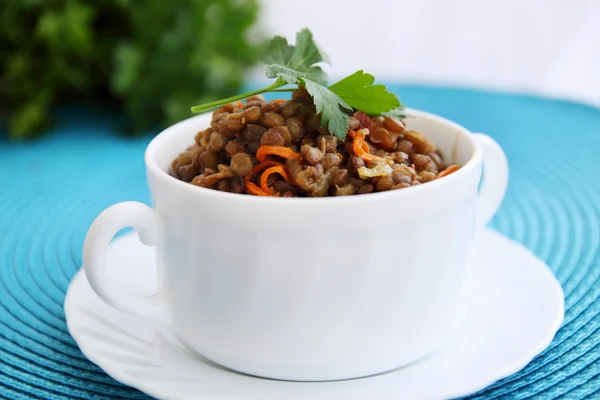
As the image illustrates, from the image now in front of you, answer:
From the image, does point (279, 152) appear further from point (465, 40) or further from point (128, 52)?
point (465, 40)

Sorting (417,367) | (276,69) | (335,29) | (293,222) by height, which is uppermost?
(276,69)

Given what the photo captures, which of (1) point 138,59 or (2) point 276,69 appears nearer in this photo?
(2) point 276,69

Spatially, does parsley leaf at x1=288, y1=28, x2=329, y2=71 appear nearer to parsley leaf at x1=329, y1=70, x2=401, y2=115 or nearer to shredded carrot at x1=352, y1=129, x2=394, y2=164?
parsley leaf at x1=329, y1=70, x2=401, y2=115

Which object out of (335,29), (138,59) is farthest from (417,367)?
(335,29)

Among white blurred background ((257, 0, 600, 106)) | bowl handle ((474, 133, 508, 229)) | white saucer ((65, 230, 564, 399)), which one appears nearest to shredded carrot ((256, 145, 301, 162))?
white saucer ((65, 230, 564, 399))

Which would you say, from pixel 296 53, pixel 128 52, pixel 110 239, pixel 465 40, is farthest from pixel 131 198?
pixel 465 40

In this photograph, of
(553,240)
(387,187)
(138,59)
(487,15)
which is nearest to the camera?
(387,187)

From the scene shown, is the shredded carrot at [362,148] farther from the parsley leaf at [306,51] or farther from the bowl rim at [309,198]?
the parsley leaf at [306,51]

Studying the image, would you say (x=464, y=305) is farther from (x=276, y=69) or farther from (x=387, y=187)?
(x=276, y=69)
